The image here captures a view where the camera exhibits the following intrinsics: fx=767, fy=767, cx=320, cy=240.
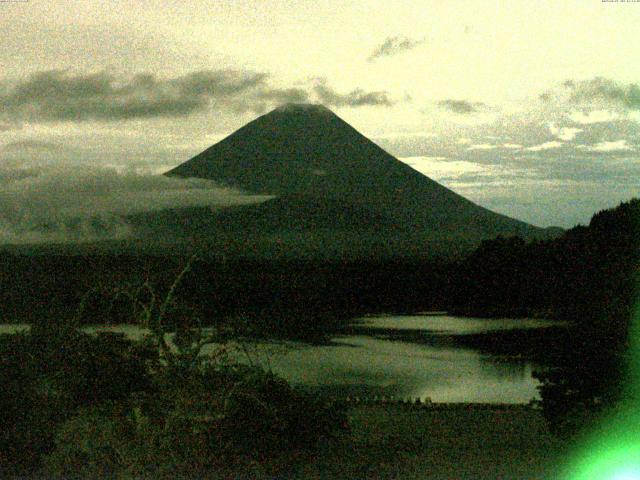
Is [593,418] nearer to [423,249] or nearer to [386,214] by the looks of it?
[423,249]

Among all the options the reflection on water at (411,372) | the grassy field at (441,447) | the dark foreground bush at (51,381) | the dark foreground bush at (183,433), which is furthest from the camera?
the reflection on water at (411,372)

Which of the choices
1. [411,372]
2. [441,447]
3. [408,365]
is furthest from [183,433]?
[408,365]

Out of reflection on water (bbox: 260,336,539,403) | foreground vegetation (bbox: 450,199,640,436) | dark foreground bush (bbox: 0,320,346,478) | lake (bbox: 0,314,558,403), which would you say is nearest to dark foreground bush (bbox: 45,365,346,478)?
dark foreground bush (bbox: 0,320,346,478)

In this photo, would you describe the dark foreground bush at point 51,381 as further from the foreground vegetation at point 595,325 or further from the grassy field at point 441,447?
the foreground vegetation at point 595,325

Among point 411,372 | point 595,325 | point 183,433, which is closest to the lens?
point 183,433

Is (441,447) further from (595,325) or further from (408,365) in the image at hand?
(408,365)

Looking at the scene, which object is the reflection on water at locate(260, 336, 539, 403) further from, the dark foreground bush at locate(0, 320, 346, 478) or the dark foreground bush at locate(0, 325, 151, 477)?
the dark foreground bush at locate(0, 325, 151, 477)

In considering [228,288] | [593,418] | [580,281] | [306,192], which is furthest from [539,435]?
[306,192]

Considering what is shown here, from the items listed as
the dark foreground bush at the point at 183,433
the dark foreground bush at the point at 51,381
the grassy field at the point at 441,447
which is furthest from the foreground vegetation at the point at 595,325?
the dark foreground bush at the point at 51,381
